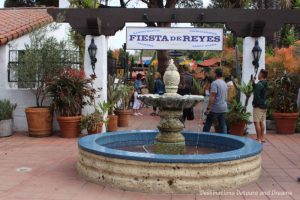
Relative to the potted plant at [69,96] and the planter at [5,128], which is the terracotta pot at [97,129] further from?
the planter at [5,128]

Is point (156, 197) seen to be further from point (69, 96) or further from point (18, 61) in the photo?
point (18, 61)

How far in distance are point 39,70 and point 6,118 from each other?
1551mm

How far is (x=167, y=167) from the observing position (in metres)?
6.40

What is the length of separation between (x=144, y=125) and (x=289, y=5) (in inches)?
431

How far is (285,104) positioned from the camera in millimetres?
12641

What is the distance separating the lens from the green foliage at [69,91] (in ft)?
37.1

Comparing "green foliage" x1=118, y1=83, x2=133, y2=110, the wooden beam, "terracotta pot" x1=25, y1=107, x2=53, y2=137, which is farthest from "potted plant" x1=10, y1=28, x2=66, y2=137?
"green foliage" x1=118, y1=83, x2=133, y2=110

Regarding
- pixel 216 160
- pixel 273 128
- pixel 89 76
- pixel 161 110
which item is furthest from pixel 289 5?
pixel 216 160

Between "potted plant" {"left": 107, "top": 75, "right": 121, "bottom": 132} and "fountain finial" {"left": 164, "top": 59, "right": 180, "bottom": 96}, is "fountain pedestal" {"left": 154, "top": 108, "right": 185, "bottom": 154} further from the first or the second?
"potted plant" {"left": 107, "top": 75, "right": 121, "bottom": 132}

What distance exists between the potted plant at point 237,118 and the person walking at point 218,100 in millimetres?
1415

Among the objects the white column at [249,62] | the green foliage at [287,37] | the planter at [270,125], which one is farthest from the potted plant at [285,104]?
the green foliage at [287,37]

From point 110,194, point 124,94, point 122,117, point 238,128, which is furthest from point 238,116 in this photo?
point 110,194

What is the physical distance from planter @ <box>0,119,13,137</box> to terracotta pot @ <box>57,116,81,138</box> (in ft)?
4.67

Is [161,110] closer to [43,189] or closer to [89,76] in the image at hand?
[43,189]
